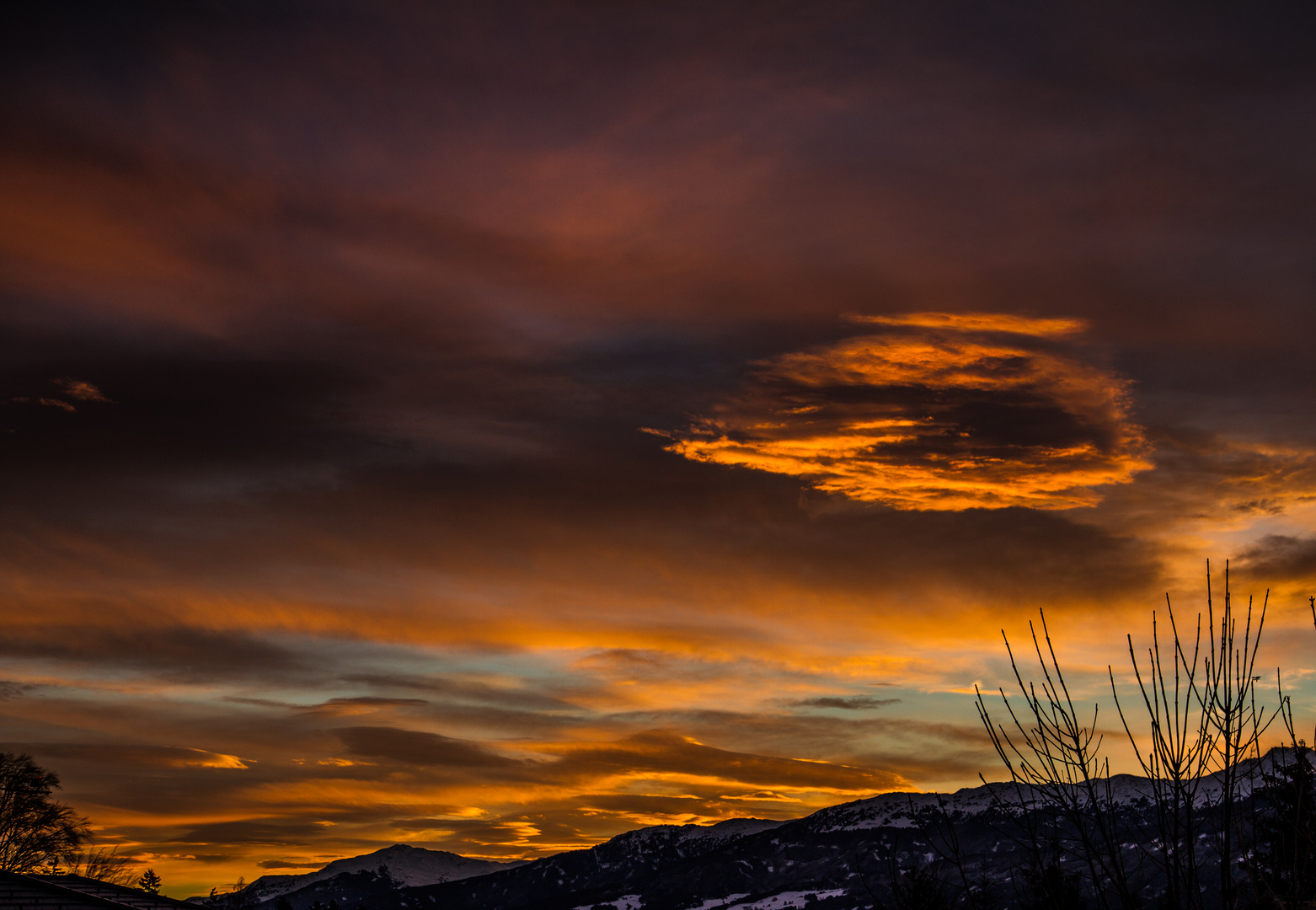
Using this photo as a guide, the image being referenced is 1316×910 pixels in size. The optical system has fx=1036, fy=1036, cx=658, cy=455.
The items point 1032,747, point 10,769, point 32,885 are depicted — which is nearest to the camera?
point 1032,747

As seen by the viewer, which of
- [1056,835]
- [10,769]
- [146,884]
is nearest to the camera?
[1056,835]

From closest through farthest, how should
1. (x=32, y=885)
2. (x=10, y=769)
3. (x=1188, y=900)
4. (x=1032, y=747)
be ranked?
1. (x=1188, y=900)
2. (x=1032, y=747)
3. (x=32, y=885)
4. (x=10, y=769)

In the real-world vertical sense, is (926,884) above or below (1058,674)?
below

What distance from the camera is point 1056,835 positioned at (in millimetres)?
11703

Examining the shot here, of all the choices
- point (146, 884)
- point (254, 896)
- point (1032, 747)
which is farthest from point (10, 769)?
point (1032, 747)

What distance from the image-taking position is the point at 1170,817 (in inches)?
427

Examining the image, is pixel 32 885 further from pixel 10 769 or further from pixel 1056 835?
pixel 1056 835

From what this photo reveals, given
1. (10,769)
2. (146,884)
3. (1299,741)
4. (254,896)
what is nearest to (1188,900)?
(1299,741)

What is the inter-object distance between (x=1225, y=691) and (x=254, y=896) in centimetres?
13126

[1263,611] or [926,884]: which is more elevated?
[1263,611]

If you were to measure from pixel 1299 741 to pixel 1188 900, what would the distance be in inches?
135

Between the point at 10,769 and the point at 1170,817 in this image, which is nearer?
the point at 1170,817

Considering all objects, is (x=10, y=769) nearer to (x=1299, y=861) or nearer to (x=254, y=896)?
(x=254, y=896)

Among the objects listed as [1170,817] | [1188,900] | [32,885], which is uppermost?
[1170,817]
